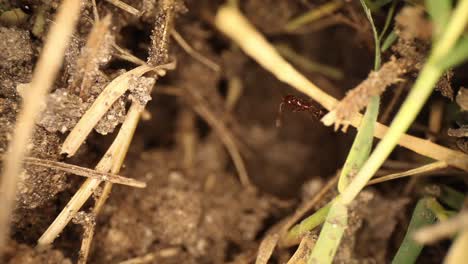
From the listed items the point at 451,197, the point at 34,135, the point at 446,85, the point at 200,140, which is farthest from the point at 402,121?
the point at 200,140

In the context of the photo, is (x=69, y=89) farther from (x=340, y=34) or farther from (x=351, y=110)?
(x=340, y=34)

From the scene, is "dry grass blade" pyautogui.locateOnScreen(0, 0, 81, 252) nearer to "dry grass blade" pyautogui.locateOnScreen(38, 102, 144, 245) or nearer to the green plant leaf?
"dry grass blade" pyautogui.locateOnScreen(38, 102, 144, 245)

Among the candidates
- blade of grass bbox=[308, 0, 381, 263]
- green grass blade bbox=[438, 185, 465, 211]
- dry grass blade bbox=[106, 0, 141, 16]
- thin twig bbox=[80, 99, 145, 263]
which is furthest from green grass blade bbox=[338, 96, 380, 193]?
dry grass blade bbox=[106, 0, 141, 16]

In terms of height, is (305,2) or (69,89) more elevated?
(305,2)

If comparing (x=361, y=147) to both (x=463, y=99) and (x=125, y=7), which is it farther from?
(x=125, y=7)

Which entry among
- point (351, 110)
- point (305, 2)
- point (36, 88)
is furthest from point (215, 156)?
point (36, 88)

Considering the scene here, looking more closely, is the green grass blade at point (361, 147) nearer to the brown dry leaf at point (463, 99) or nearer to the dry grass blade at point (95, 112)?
the brown dry leaf at point (463, 99)
